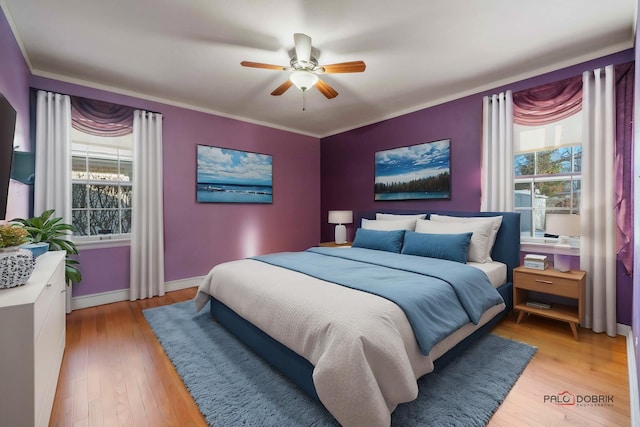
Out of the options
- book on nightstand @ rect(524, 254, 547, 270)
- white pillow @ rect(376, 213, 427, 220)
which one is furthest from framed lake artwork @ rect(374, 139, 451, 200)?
book on nightstand @ rect(524, 254, 547, 270)

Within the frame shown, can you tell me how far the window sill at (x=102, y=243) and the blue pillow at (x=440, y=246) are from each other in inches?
134

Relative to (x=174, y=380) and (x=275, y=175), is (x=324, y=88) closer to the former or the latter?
(x=275, y=175)

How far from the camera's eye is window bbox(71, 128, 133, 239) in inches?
130

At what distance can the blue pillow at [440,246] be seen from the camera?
2.79m

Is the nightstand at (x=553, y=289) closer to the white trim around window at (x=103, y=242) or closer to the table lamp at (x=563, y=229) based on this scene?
the table lamp at (x=563, y=229)

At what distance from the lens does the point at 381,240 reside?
3.44 m

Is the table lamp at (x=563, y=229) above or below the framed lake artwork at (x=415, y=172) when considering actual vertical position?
below

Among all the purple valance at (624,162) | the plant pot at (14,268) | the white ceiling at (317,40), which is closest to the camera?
the plant pot at (14,268)

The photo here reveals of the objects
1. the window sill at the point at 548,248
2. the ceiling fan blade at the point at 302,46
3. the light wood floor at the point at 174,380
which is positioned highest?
the ceiling fan blade at the point at 302,46

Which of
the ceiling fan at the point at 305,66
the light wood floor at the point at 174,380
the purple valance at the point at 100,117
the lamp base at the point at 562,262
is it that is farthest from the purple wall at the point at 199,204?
the lamp base at the point at 562,262

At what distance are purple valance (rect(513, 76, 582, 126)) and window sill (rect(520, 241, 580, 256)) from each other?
4.15 ft

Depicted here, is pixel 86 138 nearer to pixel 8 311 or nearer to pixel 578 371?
pixel 8 311

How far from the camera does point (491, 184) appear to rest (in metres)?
3.25

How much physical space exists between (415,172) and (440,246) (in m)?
1.51
